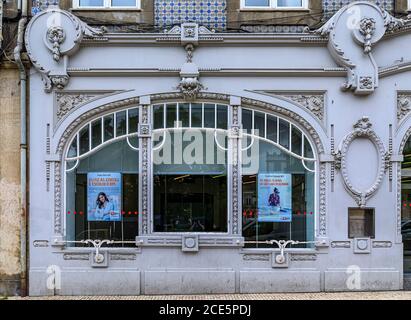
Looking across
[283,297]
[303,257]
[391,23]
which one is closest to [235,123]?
[303,257]

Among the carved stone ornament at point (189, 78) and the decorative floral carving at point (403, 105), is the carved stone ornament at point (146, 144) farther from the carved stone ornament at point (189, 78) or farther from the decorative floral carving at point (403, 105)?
the decorative floral carving at point (403, 105)

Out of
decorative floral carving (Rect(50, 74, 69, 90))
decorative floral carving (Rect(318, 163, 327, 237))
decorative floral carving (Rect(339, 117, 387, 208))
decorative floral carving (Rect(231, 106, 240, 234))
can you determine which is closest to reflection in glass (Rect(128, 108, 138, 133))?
decorative floral carving (Rect(50, 74, 69, 90))

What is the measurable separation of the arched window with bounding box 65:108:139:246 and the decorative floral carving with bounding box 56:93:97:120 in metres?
0.46

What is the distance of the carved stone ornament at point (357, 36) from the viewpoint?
380 inches

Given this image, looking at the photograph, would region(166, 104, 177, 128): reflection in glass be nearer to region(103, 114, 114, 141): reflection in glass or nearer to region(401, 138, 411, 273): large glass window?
region(103, 114, 114, 141): reflection in glass

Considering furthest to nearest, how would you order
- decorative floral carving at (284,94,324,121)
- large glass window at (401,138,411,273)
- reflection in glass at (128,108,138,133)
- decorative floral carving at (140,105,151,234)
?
large glass window at (401,138,411,273)
reflection in glass at (128,108,138,133)
decorative floral carving at (284,94,324,121)
decorative floral carving at (140,105,151,234)

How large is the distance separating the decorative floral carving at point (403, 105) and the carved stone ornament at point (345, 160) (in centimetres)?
70

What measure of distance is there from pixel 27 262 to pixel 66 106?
10.3 ft

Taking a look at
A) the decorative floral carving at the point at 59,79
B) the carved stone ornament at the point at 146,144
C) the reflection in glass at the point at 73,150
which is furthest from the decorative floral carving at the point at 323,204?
the decorative floral carving at the point at 59,79

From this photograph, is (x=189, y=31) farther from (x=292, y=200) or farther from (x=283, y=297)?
(x=283, y=297)

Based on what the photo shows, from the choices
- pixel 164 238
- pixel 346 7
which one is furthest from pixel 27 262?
pixel 346 7

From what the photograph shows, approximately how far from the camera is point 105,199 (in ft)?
32.6

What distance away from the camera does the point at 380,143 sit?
9789 mm

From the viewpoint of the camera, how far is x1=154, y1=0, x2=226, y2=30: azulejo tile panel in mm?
9953
